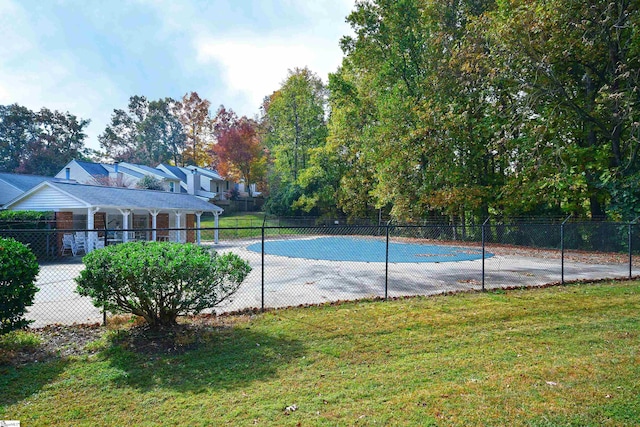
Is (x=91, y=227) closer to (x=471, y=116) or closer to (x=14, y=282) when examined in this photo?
(x=14, y=282)

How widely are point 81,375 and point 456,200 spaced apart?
67.5 feet

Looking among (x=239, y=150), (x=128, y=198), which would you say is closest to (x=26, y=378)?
(x=128, y=198)

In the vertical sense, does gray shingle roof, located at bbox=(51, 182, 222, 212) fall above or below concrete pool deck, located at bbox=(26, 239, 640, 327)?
above

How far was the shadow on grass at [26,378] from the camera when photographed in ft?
11.4

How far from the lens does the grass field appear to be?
3.12m

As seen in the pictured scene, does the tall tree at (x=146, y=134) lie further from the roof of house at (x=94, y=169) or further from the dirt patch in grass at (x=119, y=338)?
the dirt patch in grass at (x=119, y=338)

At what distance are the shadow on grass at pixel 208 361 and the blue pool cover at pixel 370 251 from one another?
10.5 m

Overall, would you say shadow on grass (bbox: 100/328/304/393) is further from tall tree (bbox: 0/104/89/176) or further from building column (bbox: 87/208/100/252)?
tall tree (bbox: 0/104/89/176)

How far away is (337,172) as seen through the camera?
107 ft

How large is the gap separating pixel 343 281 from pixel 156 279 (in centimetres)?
583

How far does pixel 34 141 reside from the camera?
41531mm

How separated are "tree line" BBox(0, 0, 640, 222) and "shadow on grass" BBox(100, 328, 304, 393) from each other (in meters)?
13.9

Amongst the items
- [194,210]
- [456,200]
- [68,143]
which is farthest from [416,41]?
[68,143]

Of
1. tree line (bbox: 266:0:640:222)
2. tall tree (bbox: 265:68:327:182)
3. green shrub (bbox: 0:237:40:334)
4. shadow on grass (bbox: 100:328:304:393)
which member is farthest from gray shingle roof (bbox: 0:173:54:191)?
shadow on grass (bbox: 100:328:304:393)
